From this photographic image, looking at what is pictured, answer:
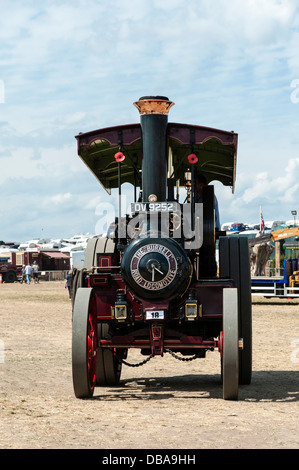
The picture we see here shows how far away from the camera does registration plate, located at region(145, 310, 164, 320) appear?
7.45 m

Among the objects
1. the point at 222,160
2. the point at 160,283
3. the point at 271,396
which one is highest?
the point at 222,160

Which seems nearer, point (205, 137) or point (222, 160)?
point (205, 137)

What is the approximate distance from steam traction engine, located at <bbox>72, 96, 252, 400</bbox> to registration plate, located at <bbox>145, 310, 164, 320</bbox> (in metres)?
0.01

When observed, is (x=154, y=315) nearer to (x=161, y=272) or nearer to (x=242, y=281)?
(x=161, y=272)

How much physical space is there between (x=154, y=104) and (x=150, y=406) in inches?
119

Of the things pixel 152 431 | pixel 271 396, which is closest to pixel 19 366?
pixel 271 396

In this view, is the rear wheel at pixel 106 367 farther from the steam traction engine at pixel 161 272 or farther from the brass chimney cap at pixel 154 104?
the brass chimney cap at pixel 154 104

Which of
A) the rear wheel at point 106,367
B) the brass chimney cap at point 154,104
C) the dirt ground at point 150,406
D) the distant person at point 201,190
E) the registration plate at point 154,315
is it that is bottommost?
the dirt ground at point 150,406

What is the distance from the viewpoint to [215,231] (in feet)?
28.7

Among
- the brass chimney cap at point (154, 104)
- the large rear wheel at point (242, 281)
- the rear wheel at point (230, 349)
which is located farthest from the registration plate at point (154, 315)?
the brass chimney cap at point (154, 104)

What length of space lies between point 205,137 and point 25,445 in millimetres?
3927

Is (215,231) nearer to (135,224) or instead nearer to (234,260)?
(234,260)

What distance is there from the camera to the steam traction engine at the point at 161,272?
7297 millimetres

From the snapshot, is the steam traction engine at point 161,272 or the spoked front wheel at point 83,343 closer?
the spoked front wheel at point 83,343
